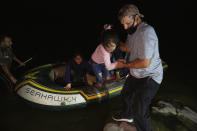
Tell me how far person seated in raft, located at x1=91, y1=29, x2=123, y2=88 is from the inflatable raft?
0.33 m

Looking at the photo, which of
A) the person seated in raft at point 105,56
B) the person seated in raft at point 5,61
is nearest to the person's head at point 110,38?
the person seated in raft at point 105,56

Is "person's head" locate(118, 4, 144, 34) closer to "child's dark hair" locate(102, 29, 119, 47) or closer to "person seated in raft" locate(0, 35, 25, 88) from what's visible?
"child's dark hair" locate(102, 29, 119, 47)

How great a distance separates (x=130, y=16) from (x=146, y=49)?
44 cm

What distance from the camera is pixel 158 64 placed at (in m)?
2.04

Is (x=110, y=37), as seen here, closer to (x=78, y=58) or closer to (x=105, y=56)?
(x=105, y=56)

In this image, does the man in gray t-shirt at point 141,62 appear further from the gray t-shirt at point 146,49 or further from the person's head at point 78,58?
the person's head at point 78,58

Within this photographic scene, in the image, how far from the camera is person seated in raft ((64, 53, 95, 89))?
3.43 meters

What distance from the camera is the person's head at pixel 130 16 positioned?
1.85 m

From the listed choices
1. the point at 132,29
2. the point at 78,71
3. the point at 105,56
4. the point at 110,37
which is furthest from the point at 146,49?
the point at 78,71

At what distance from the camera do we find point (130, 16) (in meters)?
1.88

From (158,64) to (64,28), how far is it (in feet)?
29.0

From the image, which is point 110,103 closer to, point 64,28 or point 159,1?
point 64,28

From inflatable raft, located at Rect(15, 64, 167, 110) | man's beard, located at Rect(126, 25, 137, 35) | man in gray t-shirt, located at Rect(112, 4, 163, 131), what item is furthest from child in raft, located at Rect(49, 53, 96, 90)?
man's beard, located at Rect(126, 25, 137, 35)

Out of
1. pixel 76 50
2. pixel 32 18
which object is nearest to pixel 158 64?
pixel 76 50
